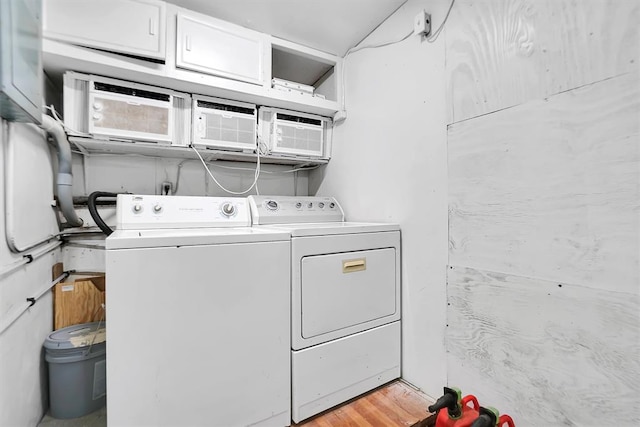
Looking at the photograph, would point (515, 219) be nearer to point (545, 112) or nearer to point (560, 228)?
point (560, 228)

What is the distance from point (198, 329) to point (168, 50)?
5.00 ft

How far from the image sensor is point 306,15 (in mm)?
1836

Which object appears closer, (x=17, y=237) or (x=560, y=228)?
(x=560, y=228)

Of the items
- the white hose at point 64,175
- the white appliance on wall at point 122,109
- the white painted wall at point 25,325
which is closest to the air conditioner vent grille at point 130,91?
the white appliance on wall at point 122,109

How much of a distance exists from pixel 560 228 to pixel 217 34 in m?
2.04

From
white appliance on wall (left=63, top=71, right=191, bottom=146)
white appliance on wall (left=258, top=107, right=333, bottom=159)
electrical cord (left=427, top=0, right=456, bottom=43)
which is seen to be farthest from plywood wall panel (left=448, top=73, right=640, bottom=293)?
white appliance on wall (left=63, top=71, right=191, bottom=146)

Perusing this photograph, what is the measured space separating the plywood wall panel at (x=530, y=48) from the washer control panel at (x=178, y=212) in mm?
1404

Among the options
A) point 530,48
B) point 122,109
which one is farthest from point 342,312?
point 122,109

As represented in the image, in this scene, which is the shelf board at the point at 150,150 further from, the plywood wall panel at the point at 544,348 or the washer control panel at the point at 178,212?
the plywood wall panel at the point at 544,348

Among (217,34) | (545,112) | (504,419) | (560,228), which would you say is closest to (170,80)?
(217,34)

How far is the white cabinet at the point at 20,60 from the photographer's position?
2.96ft

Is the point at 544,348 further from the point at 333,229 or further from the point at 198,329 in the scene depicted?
the point at 198,329

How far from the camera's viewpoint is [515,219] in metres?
1.23

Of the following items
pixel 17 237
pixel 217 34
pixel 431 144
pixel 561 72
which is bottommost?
pixel 17 237
